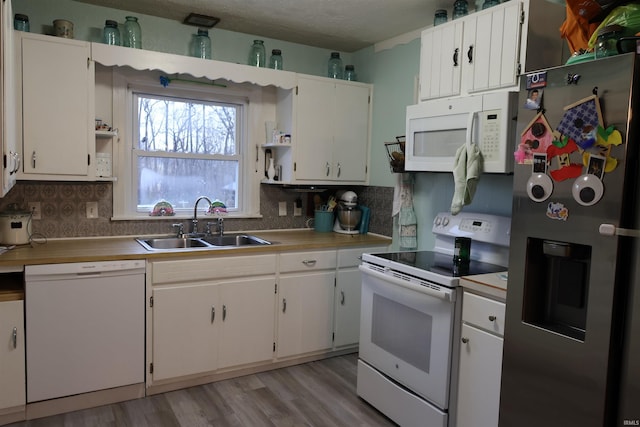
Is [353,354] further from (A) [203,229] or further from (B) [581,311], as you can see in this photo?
(B) [581,311]

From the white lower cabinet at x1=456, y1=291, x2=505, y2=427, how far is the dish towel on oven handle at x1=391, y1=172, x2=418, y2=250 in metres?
1.13

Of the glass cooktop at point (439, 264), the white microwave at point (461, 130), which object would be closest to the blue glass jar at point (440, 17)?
the white microwave at point (461, 130)

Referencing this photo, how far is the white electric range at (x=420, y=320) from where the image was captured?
2350 mm

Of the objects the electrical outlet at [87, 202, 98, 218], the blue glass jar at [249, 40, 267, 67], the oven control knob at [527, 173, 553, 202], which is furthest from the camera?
the blue glass jar at [249, 40, 267, 67]

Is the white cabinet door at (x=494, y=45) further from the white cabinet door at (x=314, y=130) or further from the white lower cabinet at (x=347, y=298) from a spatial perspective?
the white lower cabinet at (x=347, y=298)

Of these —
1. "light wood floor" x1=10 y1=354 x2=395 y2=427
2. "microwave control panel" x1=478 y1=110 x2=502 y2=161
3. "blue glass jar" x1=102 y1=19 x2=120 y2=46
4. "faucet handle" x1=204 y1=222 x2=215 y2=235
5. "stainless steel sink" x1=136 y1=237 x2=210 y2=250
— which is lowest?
"light wood floor" x1=10 y1=354 x2=395 y2=427

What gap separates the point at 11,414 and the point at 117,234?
4.04 ft

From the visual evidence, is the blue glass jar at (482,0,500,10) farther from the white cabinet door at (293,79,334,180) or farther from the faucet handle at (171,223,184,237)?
the faucet handle at (171,223,184,237)

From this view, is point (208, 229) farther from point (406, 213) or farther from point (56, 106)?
point (406, 213)

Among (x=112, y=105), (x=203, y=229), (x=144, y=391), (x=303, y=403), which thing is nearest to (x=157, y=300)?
(x=144, y=391)

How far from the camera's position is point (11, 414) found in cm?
256

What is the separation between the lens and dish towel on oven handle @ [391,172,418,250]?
11.2 ft

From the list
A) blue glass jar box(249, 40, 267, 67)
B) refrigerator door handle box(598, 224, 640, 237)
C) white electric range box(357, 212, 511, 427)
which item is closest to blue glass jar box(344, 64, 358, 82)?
blue glass jar box(249, 40, 267, 67)

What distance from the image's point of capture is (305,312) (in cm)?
340
